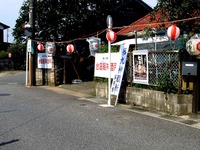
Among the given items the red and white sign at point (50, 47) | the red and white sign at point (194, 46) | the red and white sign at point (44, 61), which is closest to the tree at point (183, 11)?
the red and white sign at point (194, 46)

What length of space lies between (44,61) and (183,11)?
11.5 m

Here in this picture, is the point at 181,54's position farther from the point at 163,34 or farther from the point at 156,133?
the point at 163,34

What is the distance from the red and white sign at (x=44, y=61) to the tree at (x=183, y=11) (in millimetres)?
9644

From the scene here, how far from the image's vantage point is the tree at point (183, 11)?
9.73 m

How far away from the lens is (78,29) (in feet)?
68.4

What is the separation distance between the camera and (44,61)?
63.5ft

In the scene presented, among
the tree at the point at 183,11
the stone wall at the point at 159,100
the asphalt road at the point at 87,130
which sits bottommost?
the asphalt road at the point at 87,130

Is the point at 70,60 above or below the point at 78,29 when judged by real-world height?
below

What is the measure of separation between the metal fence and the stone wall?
471 mm

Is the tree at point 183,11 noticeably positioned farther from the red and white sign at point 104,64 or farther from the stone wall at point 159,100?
the stone wall at point 159,100

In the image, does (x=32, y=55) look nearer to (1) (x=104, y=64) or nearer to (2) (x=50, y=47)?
(2) (x=50, y=47)

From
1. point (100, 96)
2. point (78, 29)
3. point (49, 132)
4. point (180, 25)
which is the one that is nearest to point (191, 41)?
point (180, 25)

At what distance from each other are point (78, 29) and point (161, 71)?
12.1 metres

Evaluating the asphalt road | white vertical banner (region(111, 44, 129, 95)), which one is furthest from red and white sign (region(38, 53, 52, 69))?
the asphalt road
